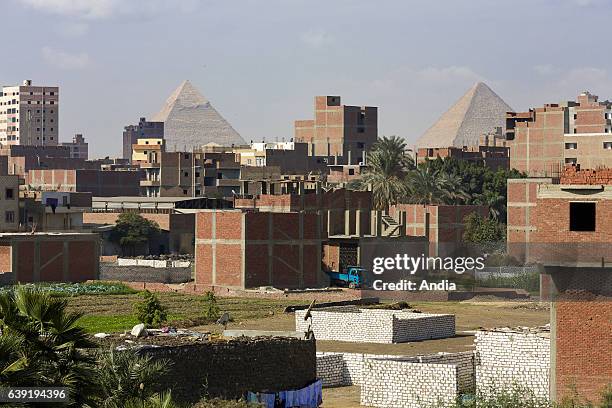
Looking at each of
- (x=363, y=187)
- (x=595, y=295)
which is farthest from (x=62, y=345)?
(x=363, y=187)

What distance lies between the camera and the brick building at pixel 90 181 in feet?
492

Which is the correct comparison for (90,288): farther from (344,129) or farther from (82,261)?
(344,129)

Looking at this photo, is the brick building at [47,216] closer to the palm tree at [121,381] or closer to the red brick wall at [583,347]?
the red brick wall at [583,347]

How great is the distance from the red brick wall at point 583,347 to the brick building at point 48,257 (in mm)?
45061

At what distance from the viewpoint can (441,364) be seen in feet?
114

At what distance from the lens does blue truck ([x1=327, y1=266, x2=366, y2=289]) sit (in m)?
78.4

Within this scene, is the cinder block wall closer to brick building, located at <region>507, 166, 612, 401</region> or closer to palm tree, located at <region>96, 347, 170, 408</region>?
brick building, located at <region>507, 166, 612, 401</region>

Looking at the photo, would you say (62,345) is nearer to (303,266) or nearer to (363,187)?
(303,266)

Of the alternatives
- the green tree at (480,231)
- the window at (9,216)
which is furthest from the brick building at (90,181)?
the window at (9,216)

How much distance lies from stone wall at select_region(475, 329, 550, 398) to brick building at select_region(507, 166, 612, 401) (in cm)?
290

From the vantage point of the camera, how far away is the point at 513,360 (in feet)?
122

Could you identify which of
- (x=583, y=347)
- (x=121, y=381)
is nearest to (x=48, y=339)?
(x=121, y=381)

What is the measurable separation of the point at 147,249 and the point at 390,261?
57729mm

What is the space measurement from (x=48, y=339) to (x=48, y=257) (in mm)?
56830
